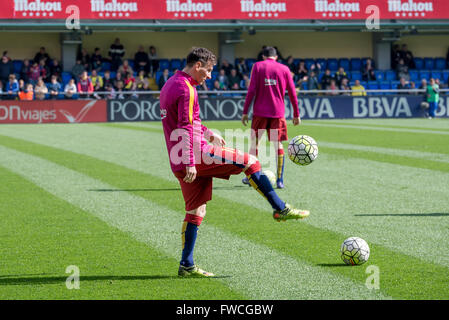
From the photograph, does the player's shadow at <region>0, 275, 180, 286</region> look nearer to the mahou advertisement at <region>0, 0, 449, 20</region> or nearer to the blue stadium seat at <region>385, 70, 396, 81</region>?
the mahou advertisement at <region>0, 0, 449, 20</region>

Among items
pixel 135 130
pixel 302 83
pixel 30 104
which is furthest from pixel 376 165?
pixel 302 83

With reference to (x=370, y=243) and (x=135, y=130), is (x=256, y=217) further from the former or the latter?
(x=135, y=130)

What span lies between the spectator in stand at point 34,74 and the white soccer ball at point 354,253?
85.9ft

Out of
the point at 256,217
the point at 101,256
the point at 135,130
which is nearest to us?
the point at 101,256

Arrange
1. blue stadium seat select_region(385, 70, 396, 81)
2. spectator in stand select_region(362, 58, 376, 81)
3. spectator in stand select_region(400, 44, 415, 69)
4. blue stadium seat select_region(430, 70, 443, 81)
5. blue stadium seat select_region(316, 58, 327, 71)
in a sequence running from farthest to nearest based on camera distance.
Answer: spectator in stand select_region(400, 44, 415, 69) → blue stadium seat select_region(316, 58, 327, 71) → blue stadium seat select_region(430, 70, 443, 81) → blue stadium seat select_region(385, 70, 396, 81) → spectator in stand select_region(362, 58, 376, 81)

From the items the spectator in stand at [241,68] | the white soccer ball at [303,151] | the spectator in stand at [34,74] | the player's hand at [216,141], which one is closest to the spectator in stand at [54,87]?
the spectator in stand at [34,74]

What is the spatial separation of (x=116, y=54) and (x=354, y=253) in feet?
95.2

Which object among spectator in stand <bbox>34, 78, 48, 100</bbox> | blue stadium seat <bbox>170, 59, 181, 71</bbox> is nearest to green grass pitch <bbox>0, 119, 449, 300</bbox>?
spectator in stand <bbox>34, 78, 48, 100</bbox>

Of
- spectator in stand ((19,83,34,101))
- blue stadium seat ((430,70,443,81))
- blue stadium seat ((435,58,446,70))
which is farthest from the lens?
blue stadium seat ((435,58,446,70))

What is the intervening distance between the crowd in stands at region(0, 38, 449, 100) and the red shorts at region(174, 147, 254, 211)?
74.3ft

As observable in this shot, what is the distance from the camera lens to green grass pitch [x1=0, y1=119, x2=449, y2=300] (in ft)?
19.4

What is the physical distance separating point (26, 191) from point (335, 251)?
18.7ft
